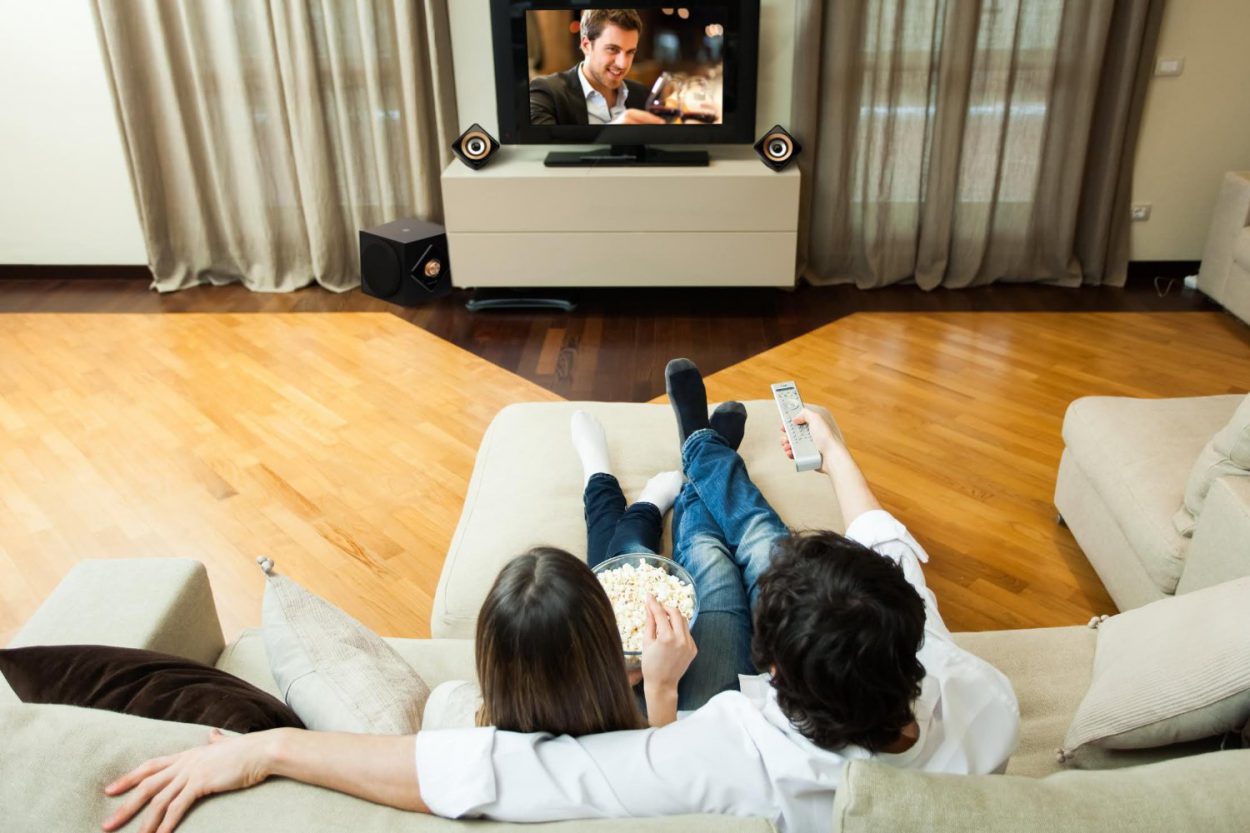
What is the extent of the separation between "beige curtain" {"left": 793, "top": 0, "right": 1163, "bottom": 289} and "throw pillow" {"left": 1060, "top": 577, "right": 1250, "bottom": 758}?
122 inches

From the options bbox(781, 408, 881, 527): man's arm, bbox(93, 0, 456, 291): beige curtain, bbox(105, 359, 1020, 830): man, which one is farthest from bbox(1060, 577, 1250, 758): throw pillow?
bbox(93, 0, 456, 291): beige curtain

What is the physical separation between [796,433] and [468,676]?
0.86 m

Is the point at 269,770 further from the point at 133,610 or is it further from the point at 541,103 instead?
the point at 541,103

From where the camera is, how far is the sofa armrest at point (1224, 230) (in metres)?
4.01

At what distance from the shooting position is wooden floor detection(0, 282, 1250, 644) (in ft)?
8.93

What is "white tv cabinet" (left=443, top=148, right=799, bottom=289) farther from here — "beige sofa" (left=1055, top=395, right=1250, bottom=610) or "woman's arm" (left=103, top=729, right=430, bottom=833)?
"woman's arm" (left=103, top=729, right=430, bottom=833)

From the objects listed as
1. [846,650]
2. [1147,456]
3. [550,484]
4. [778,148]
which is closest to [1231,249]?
[778,148]

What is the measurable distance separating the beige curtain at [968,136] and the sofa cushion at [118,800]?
12.3 feet

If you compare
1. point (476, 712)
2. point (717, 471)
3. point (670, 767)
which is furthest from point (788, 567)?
point (717, 471)

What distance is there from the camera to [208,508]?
299 cm

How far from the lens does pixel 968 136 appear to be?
14.2 feet

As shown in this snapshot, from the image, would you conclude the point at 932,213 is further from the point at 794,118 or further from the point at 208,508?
the point at 208,508

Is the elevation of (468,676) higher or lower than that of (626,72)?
lower

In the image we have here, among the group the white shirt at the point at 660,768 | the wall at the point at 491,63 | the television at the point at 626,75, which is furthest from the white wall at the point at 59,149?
the white shirt at the point at 660,768
